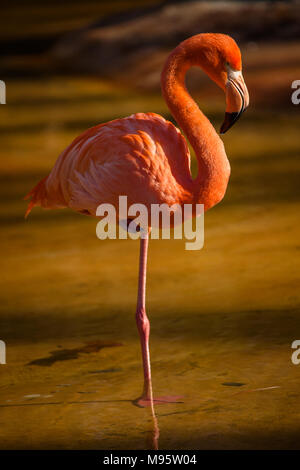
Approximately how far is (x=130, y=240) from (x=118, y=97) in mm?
3506

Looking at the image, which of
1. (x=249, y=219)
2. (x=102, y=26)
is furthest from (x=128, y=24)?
(x=249, y=219)

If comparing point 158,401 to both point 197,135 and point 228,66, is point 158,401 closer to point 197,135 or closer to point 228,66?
point 197,135

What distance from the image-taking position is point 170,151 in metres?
2.73

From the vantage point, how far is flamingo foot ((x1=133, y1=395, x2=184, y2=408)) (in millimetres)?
2717

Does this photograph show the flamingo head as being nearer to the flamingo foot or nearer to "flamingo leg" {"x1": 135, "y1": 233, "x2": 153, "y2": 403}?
"flamingo leg" {"x1": 135, "y1": 233, "x2": 153, "y2": 403}

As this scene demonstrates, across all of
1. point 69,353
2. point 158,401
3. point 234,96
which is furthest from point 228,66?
point 69,353

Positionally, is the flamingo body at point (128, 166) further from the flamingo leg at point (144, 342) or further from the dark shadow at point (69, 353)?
the dark shadow at point (69, 353)

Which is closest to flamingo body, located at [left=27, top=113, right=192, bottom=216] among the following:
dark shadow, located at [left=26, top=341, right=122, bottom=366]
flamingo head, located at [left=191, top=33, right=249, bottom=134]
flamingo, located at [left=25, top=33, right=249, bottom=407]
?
flamingo, located at [left=25, top=33, right=249, bottom=407]

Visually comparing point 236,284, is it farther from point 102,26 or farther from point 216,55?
point 102,26

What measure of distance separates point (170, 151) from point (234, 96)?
0.88 feet

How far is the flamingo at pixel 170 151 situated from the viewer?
263 cm

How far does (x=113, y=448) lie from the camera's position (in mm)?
2451

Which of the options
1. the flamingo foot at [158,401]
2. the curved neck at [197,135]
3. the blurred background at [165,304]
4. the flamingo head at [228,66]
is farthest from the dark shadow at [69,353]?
the flamingo head at [228,66]

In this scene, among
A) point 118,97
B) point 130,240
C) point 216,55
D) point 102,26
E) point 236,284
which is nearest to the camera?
point 216,55
